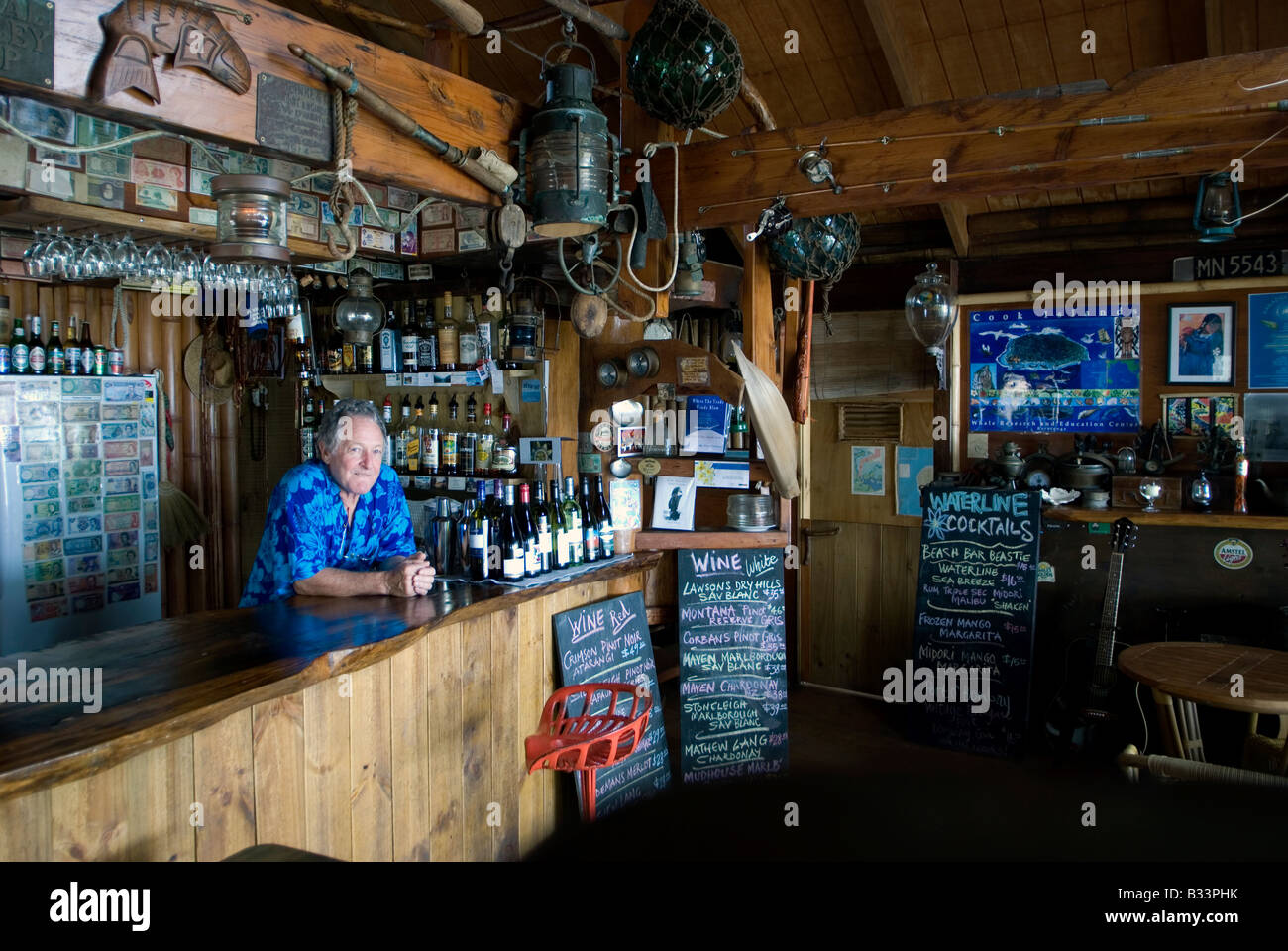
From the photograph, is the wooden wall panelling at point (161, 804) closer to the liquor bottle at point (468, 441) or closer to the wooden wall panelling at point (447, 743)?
the wooden wall panelling at point (447, 743)

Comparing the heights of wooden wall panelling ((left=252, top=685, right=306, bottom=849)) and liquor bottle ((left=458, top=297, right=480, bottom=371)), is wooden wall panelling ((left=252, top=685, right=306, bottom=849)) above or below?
below

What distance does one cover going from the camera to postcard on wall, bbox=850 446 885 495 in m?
6.15

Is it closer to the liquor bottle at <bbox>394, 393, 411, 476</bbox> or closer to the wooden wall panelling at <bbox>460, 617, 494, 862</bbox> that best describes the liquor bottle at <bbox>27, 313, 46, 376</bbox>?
the liquor bottle at <bbox>394, 393, 411, 476</bbox>

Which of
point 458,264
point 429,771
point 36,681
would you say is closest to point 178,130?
point 36,681

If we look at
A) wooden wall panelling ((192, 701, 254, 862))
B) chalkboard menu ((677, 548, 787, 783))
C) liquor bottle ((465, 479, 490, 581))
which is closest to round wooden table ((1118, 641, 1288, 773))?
chalkboard menu ((677, 548, 787, 783))

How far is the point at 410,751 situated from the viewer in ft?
9.64

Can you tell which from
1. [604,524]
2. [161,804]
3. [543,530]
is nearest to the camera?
[161,804]

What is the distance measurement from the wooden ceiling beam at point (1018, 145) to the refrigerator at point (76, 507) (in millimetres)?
→ 3636

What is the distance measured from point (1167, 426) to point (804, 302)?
92.1 inches

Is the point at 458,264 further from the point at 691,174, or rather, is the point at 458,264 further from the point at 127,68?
the point at 127,68

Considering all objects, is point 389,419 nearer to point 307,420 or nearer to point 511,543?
point 307,420

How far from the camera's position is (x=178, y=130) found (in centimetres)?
251

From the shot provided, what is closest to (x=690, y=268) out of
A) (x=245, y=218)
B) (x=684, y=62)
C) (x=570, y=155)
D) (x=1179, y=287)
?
(x=684, y=62)

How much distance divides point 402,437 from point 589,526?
1.88m
